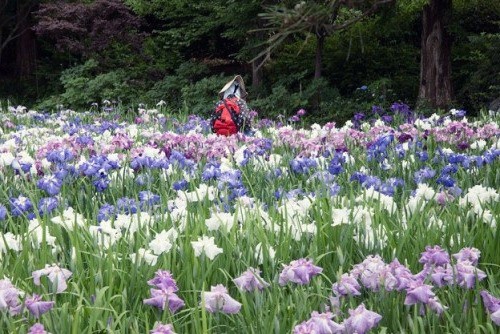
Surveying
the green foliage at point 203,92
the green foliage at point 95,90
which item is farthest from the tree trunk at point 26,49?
the green foliage at point 203,92

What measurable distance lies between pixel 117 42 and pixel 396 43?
19.9ft

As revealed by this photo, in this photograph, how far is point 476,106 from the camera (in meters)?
10.8

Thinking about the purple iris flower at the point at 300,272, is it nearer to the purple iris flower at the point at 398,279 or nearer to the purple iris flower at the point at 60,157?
the purple iris flower at the point at 398,279

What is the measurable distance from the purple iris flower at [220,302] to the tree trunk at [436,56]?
336 inches

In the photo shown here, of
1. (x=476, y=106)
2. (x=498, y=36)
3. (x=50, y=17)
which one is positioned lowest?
(x=476, y=106)

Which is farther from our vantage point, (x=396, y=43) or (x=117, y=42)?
(x=117, y=42)

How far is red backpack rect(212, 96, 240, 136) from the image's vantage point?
267 inches

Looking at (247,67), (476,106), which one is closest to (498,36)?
(476,106)

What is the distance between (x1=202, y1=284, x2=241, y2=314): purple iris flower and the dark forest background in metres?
7.02

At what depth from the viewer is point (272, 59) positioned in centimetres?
1316

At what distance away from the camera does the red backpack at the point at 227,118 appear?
267 inches

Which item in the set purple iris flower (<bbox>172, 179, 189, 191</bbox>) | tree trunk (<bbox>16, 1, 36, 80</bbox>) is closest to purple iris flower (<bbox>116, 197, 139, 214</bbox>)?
purple iris flower (<bbox>172, 179, 189, 191</bbox>)

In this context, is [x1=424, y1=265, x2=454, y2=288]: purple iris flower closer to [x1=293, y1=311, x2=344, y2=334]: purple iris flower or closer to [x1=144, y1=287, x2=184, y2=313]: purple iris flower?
[x1=293, y1=311, x2=344, y2=334]: purple iris flower

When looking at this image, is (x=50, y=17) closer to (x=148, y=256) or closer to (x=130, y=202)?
(x=130, y=202)
